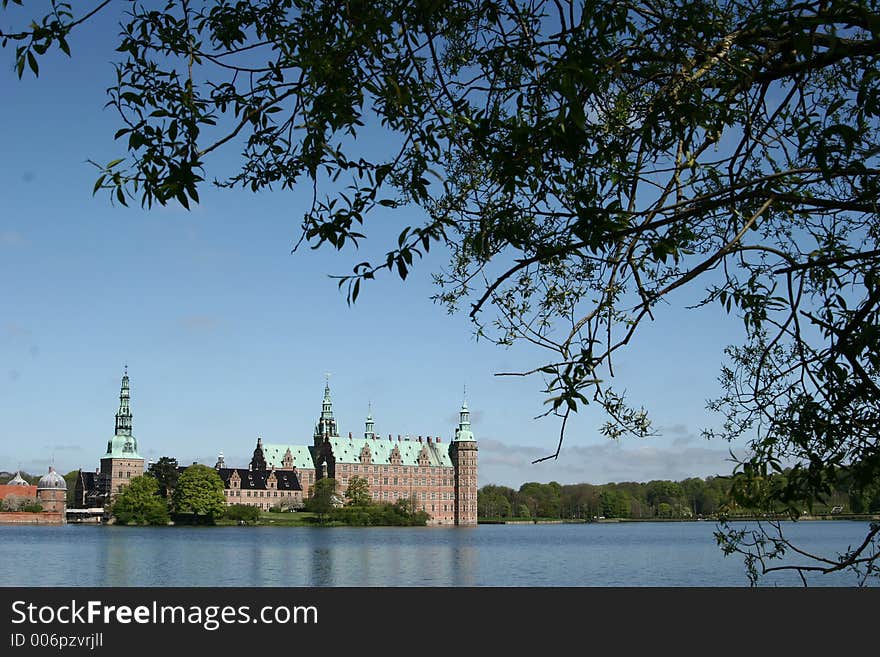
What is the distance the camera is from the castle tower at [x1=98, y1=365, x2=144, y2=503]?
104875 millimetres

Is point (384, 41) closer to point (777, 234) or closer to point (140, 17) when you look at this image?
point (140, 17)

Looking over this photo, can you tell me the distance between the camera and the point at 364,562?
155 feet

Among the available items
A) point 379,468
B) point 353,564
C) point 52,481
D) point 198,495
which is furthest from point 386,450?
point 353,564

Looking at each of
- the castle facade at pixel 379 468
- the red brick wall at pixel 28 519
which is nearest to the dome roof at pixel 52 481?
the red brick wall at pixel 28 519

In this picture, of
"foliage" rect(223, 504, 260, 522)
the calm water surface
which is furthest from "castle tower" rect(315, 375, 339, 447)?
the calm water surface

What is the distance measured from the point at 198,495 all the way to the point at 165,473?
5.24m

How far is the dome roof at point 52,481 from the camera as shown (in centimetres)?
10906

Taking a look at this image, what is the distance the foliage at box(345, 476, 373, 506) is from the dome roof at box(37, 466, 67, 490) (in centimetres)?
3318

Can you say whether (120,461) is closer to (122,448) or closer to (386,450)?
(122,448)

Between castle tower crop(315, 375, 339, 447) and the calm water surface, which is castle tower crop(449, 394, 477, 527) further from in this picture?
the calm water surface

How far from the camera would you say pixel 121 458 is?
10569 centimetres

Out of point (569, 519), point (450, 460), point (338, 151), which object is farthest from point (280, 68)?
point (569, 519)

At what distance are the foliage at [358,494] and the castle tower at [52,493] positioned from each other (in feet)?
106
